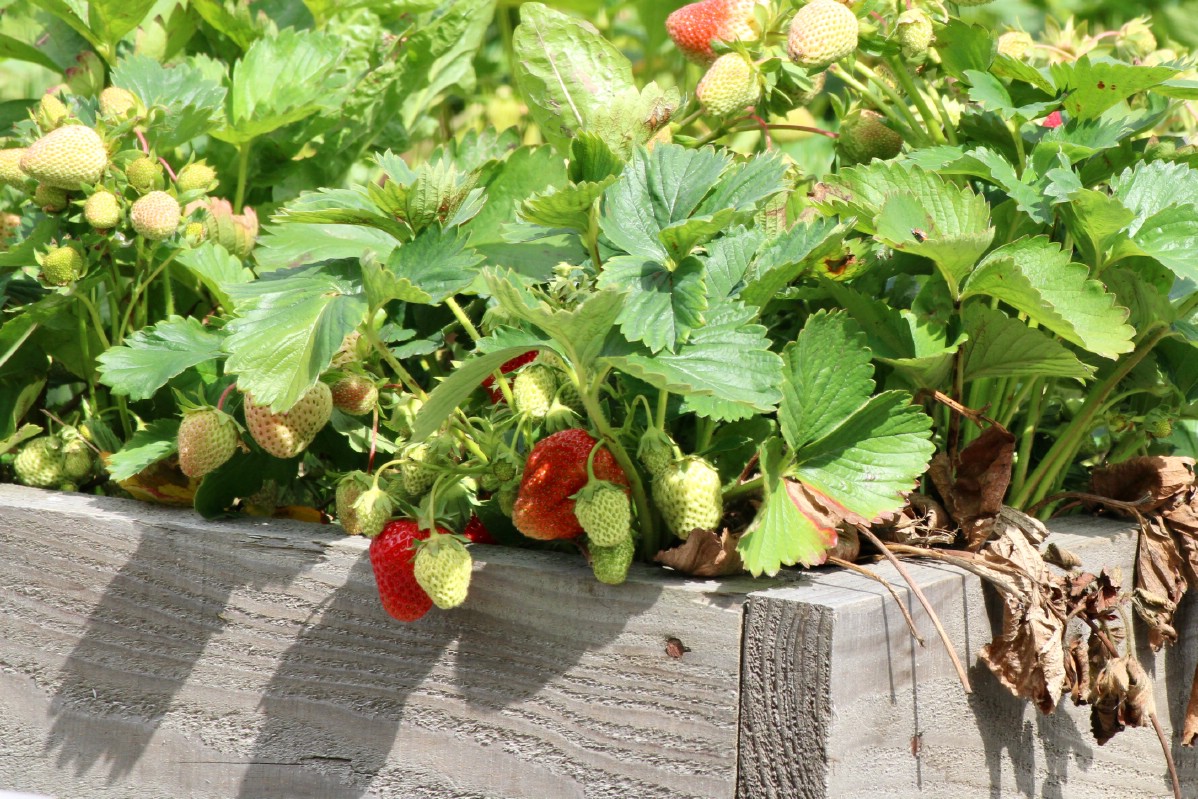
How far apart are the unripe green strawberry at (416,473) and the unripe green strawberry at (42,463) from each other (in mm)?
446

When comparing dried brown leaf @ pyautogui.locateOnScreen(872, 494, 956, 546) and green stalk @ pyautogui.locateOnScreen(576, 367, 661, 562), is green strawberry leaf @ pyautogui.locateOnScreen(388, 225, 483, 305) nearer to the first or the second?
green stalk @ pyautogui.locateOnScreen(576, 367, 661, 562)

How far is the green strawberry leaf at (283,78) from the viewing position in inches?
42.7

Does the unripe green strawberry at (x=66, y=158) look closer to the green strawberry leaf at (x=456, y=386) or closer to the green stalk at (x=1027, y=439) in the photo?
the green strawberry leaf at (x=456, y=386)

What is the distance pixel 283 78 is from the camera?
1.13m

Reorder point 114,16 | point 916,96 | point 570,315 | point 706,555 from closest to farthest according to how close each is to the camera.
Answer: point 570,315, point 706,555, point 916,96, point 114,16

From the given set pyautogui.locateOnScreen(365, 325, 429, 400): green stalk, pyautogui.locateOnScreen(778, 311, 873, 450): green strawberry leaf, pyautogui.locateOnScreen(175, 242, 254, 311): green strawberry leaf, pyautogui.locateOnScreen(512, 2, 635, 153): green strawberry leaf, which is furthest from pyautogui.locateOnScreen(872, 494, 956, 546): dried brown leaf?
pyautogui.locateOnScreen(175, 242, 254, 311): green strawberry leaf

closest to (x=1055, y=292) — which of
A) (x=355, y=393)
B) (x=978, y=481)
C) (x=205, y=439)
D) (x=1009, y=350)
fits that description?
(x=1009, y=350)

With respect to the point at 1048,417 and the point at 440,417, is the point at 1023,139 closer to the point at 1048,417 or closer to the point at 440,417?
the point at 1048,417

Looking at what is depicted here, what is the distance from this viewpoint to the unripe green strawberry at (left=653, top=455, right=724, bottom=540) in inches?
25.5

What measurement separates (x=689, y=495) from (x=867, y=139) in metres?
0.43

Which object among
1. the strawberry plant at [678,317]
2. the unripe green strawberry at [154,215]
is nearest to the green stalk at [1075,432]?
the strawberry plant at [678,317]

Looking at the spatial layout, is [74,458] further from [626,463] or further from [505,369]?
[626,463]

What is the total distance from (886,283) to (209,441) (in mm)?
507

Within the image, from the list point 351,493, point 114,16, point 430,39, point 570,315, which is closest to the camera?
point 570,315
